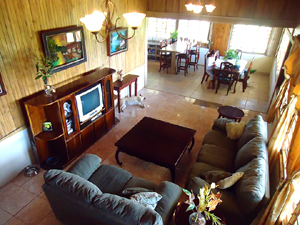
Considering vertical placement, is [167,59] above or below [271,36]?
below

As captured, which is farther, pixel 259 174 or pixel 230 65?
pixel 230 65

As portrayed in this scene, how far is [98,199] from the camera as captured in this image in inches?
87.7

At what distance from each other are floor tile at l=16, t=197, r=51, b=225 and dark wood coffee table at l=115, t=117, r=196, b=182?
1280mm

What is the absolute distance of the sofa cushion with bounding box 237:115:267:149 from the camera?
3408 mm

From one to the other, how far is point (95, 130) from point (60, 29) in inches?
76.1

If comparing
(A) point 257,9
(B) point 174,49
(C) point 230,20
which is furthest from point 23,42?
(B) point 174,49

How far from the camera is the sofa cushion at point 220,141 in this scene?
374 cm

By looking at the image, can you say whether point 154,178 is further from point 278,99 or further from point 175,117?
point 278,99

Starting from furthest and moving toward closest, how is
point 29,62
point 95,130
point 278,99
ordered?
point 95,130 < point 278,99 < point 29,62

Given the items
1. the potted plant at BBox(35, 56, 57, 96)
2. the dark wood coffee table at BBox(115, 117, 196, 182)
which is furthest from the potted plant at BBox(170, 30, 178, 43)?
the potted plant at BBox(35, 56, 57, 96)

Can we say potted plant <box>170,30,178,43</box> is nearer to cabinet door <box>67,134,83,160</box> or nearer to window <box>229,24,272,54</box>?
window <box>229,24,272,54</box>

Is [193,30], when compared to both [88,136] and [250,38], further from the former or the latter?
[88,136]

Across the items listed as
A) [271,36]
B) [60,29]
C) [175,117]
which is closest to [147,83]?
[175,117]

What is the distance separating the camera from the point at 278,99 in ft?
13.1
